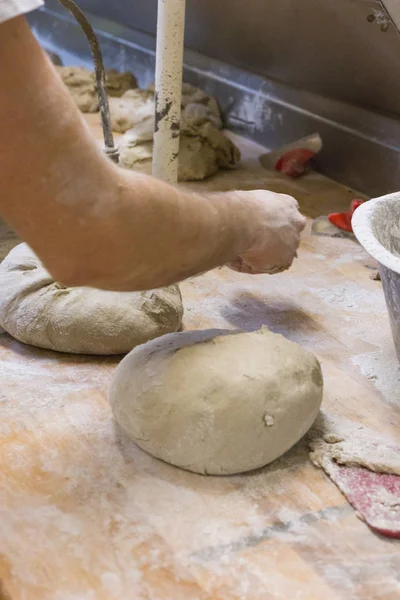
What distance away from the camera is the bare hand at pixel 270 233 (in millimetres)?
1417

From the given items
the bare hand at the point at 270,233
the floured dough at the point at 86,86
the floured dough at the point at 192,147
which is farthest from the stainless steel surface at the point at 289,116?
the bare hand at the point at 270,233

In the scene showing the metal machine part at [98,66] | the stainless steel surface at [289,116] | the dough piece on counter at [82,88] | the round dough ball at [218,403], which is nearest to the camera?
the round dough ball at [218,403]

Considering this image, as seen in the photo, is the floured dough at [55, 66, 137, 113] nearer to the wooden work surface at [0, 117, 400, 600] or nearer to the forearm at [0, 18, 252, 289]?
the wooden work surface at [0, 117, 400, 600]

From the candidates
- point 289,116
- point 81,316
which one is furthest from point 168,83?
point 289,116

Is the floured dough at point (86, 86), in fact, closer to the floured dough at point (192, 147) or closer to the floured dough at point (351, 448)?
the floured dough at point (192, 147)

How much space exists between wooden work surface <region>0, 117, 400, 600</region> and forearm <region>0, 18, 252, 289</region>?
1.33 feet

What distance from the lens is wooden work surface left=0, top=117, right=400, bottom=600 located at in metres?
1.10

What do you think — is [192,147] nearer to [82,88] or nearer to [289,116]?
[289,116]

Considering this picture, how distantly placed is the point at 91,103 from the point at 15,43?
3.06m

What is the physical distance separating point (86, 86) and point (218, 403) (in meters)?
3.01

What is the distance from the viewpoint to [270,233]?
1.43m

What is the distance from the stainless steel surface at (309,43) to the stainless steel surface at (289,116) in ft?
0.19

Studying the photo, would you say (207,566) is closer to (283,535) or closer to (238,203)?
(283,535)

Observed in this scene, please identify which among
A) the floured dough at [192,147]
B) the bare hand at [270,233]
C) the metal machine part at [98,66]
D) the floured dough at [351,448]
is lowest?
the floured dough at [351,448]
